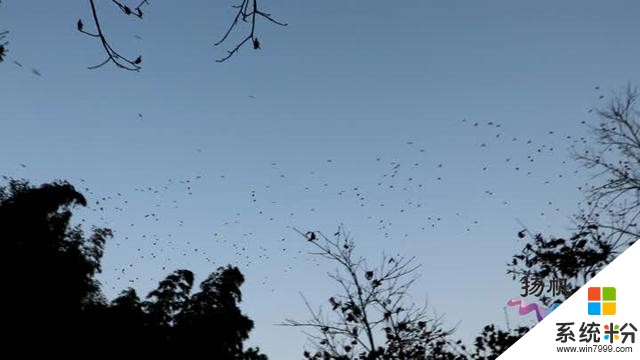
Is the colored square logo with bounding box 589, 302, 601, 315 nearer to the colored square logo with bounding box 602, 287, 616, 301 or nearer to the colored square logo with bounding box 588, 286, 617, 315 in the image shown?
the colored square logo with bounding box 588, 286, 617, 315

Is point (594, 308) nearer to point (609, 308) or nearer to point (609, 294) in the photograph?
point (609, 308)

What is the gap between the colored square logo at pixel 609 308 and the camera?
1030 cm

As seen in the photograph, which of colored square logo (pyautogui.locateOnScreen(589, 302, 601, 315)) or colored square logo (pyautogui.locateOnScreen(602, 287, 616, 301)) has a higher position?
colored square logo (pyautogui.locateOnScreen(602, 287, 616, 301))

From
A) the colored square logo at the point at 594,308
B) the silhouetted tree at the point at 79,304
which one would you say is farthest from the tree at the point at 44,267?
the colored square logo at the point at 594,308

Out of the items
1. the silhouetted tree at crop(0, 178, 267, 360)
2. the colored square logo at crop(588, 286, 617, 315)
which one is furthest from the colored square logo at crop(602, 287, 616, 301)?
the silhouetted tree at crop(0, 178, 267, 360)

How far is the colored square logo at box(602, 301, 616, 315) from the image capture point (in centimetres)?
1030

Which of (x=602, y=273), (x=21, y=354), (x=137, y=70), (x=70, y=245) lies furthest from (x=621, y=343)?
(x=70, y=245)

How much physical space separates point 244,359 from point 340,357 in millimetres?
15853

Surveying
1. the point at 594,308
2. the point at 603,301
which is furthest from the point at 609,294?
the point at 594,308

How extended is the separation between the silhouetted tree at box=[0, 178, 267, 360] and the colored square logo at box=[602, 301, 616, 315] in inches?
705

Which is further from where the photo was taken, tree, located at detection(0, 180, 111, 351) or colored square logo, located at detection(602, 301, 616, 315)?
tree, located at detection(0, 180, 111, 351)

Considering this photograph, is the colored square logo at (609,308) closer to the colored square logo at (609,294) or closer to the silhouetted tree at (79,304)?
the colored square logo at (609,294)

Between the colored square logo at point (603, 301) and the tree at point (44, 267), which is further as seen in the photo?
the tree at point (44, 267)

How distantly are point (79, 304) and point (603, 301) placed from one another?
20.5m
